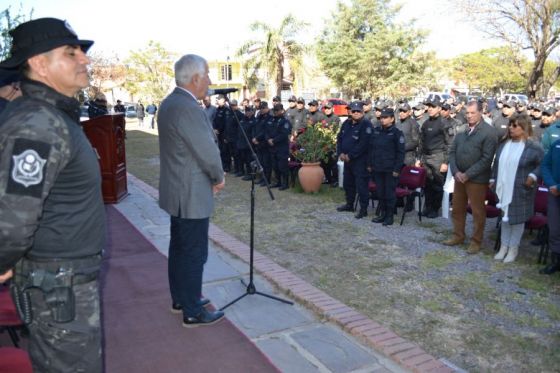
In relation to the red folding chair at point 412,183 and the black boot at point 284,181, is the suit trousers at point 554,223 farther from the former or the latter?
the black boot at point 284,181

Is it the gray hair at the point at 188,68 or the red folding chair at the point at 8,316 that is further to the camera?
the gray hair at the point at 188,68

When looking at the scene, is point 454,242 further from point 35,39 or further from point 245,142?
point 245,142

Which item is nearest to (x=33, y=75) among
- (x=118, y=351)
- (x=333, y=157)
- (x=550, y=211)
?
(x=118, y=351)

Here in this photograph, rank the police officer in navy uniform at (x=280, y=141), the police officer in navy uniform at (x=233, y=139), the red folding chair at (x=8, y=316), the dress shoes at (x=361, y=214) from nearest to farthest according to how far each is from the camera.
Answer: the red folding chair at (x=8, y=316), the dress shoes at (x=361, y=214), the police officer in navy uniform at (x=280, y=141), the police officer in navy uniform at (x=233, y=139)

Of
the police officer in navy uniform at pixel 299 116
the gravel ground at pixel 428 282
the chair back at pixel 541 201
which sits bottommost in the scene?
the gravel ground at pixel 428 282

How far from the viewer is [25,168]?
62.1 inches

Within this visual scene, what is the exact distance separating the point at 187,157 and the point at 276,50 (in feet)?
84.8

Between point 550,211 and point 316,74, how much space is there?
27.3 m

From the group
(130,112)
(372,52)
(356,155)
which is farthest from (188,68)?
(130,112)

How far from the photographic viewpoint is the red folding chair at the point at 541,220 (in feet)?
17.3

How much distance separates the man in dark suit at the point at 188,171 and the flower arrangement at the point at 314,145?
562 centimetres

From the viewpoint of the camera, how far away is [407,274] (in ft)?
15.9

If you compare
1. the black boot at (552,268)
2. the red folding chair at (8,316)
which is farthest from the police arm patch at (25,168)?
the black boot at (552,268)

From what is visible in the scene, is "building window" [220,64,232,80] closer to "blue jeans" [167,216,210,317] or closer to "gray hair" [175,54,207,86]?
"gray hair" [175,54,207,86]
